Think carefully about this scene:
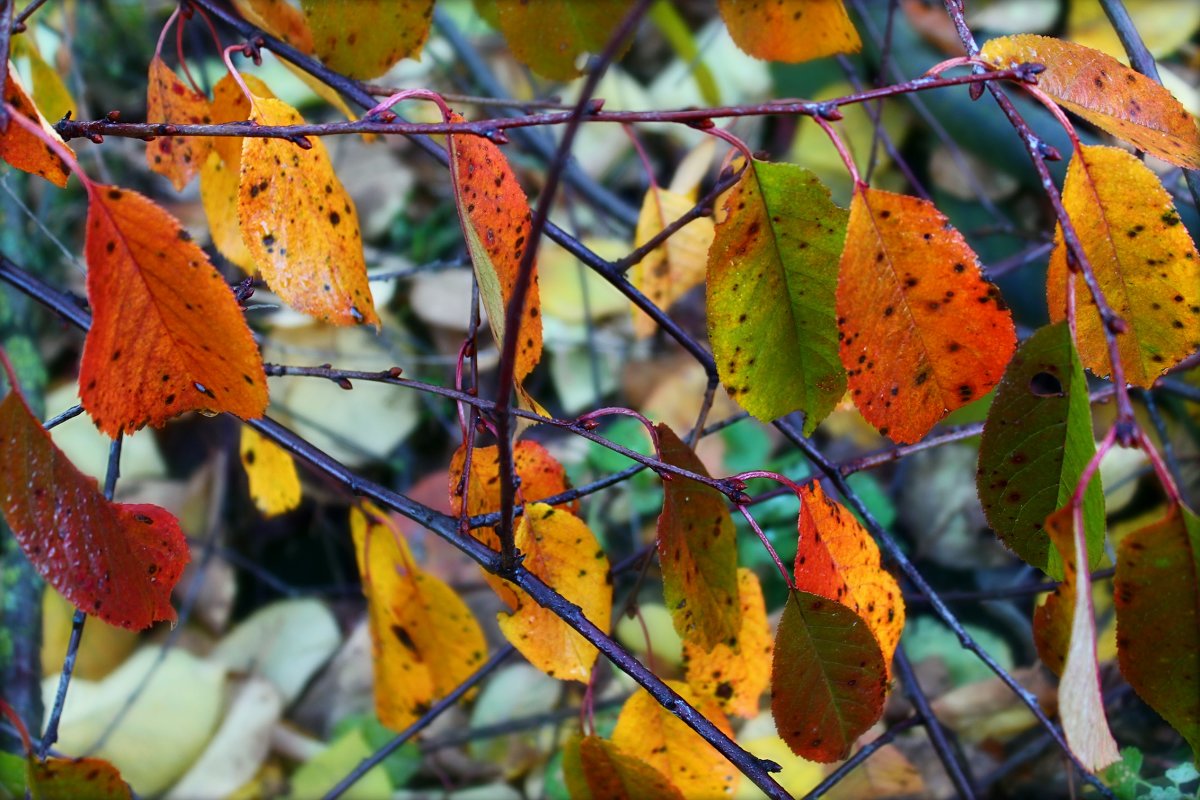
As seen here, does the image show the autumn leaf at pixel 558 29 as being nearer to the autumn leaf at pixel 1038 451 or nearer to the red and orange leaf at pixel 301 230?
the red and orange leaf at pixel 301 230

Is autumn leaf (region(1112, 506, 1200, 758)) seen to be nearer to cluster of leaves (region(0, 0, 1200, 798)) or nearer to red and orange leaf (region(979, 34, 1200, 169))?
cluster of leaves (region(0, 0, 1200, 798))

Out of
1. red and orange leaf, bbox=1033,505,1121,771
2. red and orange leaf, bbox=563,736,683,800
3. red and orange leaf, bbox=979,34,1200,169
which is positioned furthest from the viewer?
red and orange leaf, bbox=563,736,683,800

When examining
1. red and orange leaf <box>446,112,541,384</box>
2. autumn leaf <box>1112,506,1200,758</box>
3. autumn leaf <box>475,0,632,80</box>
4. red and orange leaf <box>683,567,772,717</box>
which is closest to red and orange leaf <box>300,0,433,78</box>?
autumn leaf <box>475,0,632,80</box>

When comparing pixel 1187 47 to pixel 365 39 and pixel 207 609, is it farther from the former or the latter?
pixel 207 609

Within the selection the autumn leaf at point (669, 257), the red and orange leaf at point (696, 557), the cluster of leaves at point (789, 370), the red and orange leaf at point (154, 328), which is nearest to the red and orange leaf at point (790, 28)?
the cluster of leaves at point (789, 370)

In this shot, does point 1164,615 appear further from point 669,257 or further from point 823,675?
point 669,257

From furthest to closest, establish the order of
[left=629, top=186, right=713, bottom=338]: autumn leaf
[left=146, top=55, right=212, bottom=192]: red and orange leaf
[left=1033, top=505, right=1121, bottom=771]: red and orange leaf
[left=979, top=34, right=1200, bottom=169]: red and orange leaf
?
[left=629, top=186, right=713, bottom=338]: autumn leaf → [left=146, top=55, right=212, bottom=192]: red and orange leaf → [left=979, top=34, right=1200, bottom=169]: red and orange leaf → [left=1033, top=505, right=1121, bottom=771]: red and orange leaf

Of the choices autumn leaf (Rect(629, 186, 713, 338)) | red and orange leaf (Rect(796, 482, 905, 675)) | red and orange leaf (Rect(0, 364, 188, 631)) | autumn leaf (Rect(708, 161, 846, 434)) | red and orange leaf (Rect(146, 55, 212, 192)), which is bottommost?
red and orange leaf (Rect(796, 482, 905, 675))
